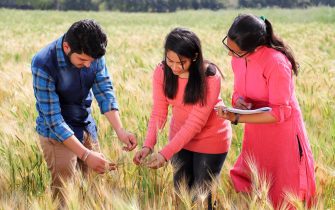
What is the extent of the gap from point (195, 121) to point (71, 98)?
2.09 ft

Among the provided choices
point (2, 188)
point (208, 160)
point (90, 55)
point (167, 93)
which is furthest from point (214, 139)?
point (2, 188)

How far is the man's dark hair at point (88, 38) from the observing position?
212cm

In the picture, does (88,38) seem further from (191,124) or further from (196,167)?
(196,167)

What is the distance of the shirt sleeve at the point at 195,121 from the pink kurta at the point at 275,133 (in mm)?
144

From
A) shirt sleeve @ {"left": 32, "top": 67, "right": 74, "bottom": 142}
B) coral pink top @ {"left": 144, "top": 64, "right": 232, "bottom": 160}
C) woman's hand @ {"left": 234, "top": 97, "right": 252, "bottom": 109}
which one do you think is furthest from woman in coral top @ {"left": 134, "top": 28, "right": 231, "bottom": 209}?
shirt sleeve @ {"left": 32, "top": 67, "right": 74, "bottom": 142}

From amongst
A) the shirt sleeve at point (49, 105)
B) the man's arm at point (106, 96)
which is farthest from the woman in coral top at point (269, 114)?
the shirt sleeve at point (49, 105)

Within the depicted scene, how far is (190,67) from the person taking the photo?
91.0 inches

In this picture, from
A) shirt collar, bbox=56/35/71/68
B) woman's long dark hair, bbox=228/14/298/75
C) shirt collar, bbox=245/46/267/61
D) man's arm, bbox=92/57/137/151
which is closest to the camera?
woman's long dark hair, bbox=228/14/298/75

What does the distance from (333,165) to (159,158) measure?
0.85 m

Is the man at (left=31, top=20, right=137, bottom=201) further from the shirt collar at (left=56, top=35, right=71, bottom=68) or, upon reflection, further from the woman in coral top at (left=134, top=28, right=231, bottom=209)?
the woman in coral top at (left=134, top=28, right=231, bottom=209)

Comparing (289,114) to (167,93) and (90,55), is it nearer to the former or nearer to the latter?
(167,93)

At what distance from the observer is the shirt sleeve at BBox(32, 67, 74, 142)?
7.41 ft

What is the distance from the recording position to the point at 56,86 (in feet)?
7.85

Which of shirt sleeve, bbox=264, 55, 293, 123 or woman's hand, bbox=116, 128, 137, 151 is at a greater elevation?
shirt sleeve, bbox=264, 55, 293, 123
